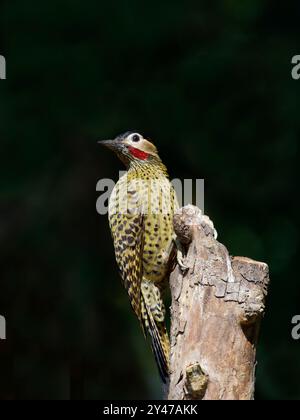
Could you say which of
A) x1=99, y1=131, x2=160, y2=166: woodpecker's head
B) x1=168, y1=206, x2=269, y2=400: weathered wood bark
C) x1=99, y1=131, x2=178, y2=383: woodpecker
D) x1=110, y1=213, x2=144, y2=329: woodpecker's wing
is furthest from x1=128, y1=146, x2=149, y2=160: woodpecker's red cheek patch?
x1=168, y1=206, x2=269, y2=400: weathered wood bark

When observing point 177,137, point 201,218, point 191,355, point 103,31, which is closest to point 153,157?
point 201,218

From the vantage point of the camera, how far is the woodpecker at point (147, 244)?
4.14m

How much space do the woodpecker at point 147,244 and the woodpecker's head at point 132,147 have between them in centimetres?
15

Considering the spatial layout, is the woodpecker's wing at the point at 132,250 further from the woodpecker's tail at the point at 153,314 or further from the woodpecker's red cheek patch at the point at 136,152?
the woodpecker's red cheek patch at the point at 136,152

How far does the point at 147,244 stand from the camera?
419 centimetres

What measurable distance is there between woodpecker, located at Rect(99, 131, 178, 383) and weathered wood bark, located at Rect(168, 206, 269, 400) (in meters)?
0.61

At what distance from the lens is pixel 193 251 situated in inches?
139

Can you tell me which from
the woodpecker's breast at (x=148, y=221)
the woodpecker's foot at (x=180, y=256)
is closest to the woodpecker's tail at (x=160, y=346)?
the woodpecker's breast at (x=148, y=221)

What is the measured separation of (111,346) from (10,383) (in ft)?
2.30

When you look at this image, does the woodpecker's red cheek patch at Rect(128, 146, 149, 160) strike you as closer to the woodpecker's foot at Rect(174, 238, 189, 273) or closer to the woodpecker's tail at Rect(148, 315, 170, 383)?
the woodpecker's foot at Rect(174, 238, 189, 273)

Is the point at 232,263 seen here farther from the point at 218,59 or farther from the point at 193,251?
the point at 218,59

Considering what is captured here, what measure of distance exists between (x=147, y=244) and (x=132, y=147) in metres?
0.46

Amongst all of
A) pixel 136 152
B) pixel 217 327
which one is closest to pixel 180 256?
pixel 217 327

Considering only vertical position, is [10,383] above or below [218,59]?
below
